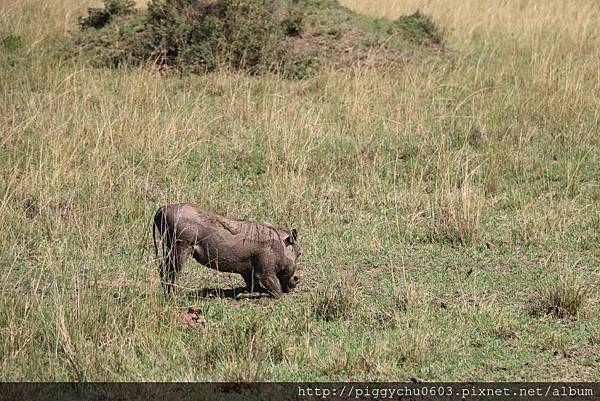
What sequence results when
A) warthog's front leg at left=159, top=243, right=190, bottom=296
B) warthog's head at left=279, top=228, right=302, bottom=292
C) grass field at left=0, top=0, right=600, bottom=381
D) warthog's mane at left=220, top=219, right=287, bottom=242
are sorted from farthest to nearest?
warthog's head at left=279, top=228, right=302, bottom=292
warthog's mane at left=220, top=219, right=287, bottom=242
warthog's front leg at left=159, top=243, right=190, bottom=296
grass field at left=0, top=0, right=600, bottom=381

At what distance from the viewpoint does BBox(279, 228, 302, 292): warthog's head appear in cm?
662

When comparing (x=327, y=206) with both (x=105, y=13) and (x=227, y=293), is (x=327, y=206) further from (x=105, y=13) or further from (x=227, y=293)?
(x=105, y=13)

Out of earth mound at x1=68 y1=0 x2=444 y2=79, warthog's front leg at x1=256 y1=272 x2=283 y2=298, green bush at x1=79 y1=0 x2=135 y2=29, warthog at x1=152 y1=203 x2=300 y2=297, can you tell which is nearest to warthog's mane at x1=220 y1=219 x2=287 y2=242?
warthog at x1=152 y1=203 x2=300 y2=297

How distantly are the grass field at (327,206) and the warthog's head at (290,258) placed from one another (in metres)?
0.11

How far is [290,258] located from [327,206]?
2.07 meters

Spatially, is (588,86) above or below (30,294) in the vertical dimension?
above

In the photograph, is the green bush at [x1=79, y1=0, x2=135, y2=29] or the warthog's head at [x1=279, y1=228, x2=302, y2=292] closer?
the warthog's head at [x1=279, y1=228, x2=302, y2=292]

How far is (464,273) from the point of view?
7402 mm

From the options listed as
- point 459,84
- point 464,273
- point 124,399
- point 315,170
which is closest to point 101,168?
point 315,170

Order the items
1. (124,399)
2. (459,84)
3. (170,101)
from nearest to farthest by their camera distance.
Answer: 1. (124,399)
2. (170,101)
3. (459,84)

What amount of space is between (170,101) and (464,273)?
16.5 ft

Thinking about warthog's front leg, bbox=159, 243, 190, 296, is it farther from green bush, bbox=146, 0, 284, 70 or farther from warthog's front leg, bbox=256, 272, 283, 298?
A: green bush, bbox=146, 0, 284, 70

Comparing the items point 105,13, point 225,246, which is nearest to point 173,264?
point 225,246

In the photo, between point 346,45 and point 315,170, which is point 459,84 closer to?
point 346,45
